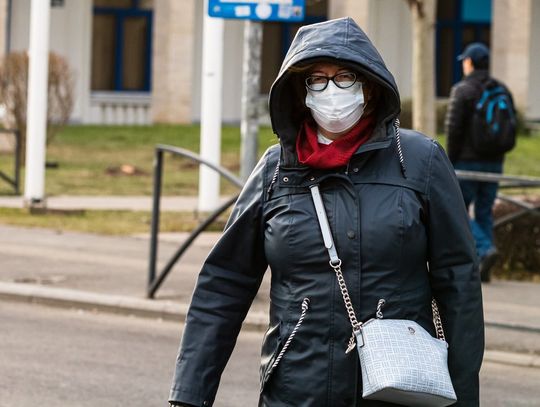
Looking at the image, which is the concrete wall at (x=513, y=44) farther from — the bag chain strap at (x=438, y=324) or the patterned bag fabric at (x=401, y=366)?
the patterned bag fabric at (x=401, y=366)

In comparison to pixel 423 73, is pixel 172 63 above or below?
above

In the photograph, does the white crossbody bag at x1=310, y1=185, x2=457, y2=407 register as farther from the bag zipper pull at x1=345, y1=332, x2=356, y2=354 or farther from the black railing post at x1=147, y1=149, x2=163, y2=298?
the black railing post at x1=147, y1=149, x2=163, y2=298

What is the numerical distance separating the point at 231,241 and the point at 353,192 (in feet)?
1.43

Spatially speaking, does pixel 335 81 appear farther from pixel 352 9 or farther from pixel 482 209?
pixel 352 9

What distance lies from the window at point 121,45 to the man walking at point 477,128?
1017 inches

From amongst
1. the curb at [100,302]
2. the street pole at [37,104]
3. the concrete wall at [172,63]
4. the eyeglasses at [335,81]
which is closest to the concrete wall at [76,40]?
the concrete wall at [172,63]

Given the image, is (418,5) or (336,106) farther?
(418,5)

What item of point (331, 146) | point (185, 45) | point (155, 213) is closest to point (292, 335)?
point (331, 146)

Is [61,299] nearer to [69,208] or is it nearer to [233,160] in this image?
[69,208]

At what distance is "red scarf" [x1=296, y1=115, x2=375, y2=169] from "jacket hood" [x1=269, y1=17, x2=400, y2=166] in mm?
33

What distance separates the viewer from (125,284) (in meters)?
12.2

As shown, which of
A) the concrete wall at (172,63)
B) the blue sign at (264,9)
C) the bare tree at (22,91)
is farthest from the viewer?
the concrete wall at (172,63)

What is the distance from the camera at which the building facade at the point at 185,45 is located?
33938 millimetres

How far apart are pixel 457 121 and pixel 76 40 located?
25.0 metres
